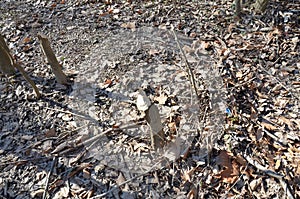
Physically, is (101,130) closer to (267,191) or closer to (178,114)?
(178,114)

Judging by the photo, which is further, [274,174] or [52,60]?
[52,60]

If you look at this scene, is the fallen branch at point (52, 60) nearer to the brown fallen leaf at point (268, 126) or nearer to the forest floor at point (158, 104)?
the forest floor at point (158, 104)

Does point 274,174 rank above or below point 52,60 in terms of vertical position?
below

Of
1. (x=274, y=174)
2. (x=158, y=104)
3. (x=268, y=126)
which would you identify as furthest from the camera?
(x=158, y=104)

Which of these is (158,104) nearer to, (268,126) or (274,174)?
(268,126)

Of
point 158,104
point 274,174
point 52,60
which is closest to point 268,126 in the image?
point 274,174

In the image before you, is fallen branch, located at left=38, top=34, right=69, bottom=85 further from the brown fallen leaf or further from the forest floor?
the brown fallen leaf

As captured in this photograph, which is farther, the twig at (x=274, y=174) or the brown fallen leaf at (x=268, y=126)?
the brown fallen leaf at (x=268, y=126)

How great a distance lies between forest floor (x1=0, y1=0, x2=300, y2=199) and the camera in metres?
2.25

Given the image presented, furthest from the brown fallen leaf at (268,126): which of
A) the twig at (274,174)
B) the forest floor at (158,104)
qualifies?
the twig at (274,174)

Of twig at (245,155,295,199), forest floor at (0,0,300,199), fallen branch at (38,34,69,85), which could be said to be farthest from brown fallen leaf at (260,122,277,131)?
fallen branch at (38,34,69,85)

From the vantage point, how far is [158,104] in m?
2.77

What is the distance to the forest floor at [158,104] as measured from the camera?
225 centimetres

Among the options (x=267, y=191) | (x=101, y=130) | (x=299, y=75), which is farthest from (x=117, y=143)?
(x=299, y=75)
